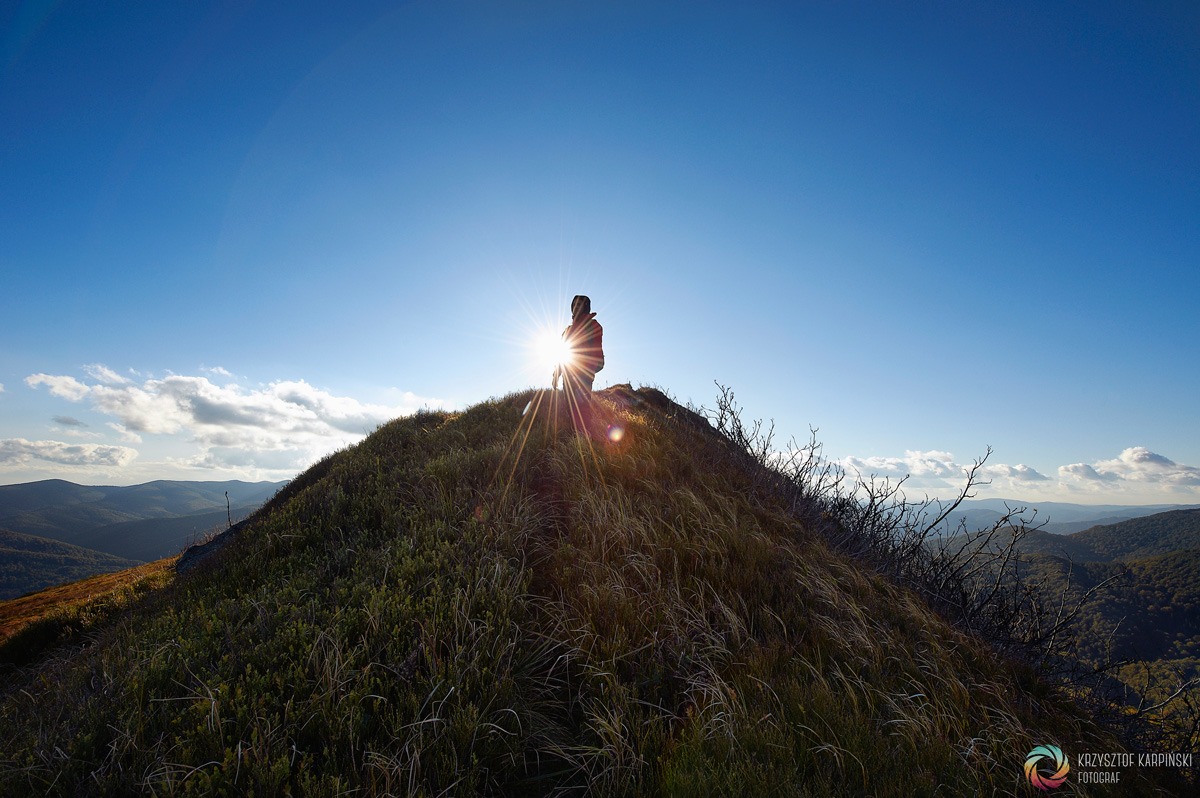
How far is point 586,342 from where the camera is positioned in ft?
Answer: 44.8

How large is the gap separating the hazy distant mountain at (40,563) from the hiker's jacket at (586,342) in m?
191

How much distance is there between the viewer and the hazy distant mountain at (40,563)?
475 feet

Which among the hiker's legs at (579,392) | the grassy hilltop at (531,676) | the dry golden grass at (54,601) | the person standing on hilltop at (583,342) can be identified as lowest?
the dry golden grass at (54,601)

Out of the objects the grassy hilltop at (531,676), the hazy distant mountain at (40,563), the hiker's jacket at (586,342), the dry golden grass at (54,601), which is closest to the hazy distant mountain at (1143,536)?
the hiker's jacket at (586,342)

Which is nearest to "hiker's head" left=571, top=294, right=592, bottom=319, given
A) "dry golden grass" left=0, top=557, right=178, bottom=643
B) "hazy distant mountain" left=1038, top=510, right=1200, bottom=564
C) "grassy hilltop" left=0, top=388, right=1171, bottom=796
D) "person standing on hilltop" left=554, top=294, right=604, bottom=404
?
"person standing on hilltop" left=554, top=294, right=604, bottom=404

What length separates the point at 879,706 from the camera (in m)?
3.39

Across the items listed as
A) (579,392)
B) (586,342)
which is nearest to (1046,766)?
(579,392)

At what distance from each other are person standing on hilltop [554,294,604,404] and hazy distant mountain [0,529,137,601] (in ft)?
628

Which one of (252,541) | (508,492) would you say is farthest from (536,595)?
(252,541)

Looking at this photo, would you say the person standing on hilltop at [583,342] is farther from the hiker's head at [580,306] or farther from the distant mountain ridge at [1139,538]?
the distant mountain ridge at [1139,538]

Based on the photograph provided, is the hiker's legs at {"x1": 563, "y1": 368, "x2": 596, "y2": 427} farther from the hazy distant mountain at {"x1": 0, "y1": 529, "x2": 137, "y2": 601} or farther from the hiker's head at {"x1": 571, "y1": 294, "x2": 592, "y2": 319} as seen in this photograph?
the hazy distant mountain at {"x1": 0, "y1": 529, "x2": 137, "y2": 601}

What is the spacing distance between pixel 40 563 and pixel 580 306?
844ft

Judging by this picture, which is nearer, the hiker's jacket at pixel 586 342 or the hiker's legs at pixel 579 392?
the hiker's legs at pixel 579 392

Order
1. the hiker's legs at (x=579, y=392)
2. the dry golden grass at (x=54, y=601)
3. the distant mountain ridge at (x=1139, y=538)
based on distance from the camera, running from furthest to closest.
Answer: the distant mountain ridge at (x=1139, y=538) < the hiker's legs at (x=579, y=392) < the dry golden grass at (x=54, y=601)
